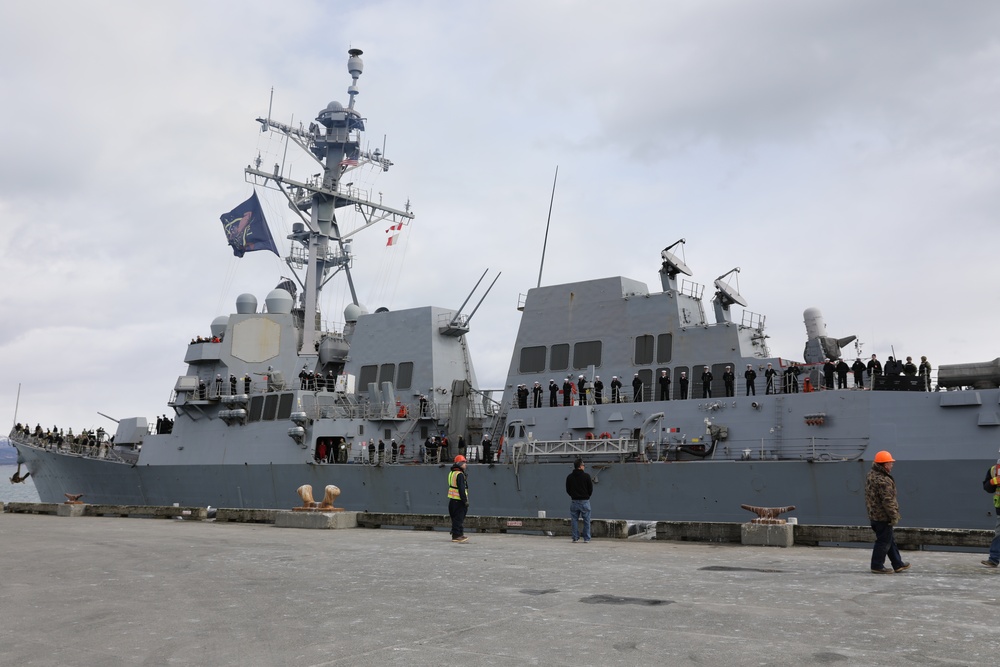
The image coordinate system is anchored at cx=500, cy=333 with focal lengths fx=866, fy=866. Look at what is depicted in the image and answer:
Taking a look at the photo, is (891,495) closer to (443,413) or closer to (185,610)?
(185,610)

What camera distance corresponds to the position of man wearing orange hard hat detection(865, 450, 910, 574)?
9.03 meters

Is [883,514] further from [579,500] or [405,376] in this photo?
[405,376]

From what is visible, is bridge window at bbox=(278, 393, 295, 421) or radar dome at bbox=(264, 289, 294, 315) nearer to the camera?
bridge window at bbox=(278, 393, 295, 421)

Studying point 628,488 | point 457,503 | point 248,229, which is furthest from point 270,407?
point 457,503

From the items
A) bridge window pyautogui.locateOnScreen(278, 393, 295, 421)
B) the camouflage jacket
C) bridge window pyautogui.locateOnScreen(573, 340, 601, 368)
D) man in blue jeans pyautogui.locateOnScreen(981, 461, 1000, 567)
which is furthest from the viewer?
bridge window pyautogui.locateOnScreen(278, 393, 295, 421)

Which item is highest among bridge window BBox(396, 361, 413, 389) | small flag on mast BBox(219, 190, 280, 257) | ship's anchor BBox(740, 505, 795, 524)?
small flag on mast BBox(219, 190, 280, 257)

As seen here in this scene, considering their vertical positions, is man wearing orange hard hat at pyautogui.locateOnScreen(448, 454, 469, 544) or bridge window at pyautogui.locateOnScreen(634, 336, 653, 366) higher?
bridge window at pyautogui.locateOnScreen(634, 336, 653, 366)

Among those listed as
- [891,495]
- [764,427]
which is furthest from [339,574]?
[764,427]

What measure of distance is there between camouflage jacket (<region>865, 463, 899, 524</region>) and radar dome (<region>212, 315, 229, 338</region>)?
84.5 ft

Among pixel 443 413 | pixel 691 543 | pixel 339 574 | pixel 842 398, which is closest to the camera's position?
pixel 339 574

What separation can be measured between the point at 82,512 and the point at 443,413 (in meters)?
10.3

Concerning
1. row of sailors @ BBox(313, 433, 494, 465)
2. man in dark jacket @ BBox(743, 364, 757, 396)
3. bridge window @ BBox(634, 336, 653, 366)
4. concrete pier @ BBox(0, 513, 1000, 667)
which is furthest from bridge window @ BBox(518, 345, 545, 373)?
concrete pier @ BBox(0, 513, 1000, 667)

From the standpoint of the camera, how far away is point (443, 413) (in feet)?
87.7

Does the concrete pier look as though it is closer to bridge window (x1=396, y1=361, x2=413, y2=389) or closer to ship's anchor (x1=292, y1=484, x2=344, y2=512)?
ship's anchor (x1=292, y1=484, x2=344, y2=512)
